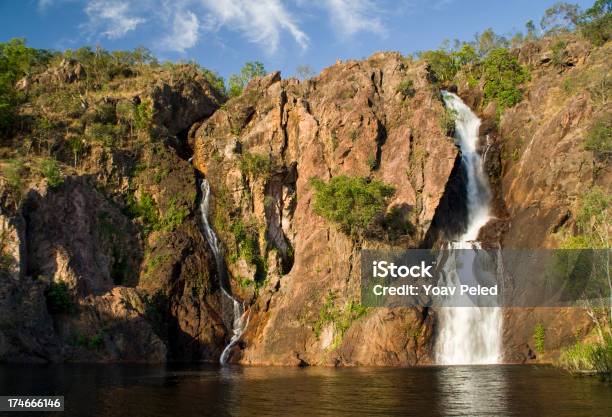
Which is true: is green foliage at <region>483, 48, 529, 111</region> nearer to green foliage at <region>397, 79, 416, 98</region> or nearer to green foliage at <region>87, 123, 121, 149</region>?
green foliage at <region>397, 79, 416, 98</region>

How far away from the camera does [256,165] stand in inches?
2648

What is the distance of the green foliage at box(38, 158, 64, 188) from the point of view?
5609cm

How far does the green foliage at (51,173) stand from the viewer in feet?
184

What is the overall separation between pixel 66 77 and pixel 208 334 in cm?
4290

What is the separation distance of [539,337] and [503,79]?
Result: 39588 millimetres

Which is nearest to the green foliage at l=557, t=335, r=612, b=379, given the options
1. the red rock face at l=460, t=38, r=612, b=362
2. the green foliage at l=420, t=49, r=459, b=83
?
the red rock face at l=460, t=38, r=612, b=362

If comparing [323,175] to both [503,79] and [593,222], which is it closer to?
[503,79]

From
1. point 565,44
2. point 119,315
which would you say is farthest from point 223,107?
point 565,44

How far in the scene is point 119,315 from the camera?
2044 inches

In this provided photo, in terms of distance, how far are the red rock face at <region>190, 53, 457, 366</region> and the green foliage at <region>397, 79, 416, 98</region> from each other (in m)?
0.83

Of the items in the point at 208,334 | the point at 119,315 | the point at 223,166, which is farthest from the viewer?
the point at 223,166

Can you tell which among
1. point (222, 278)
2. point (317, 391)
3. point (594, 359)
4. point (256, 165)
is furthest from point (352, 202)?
point (594, 359)

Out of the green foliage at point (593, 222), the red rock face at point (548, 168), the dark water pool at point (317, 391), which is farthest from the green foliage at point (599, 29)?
the dark water pool at point (317, 391)

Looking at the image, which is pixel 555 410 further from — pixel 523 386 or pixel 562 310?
pixel 562 310
